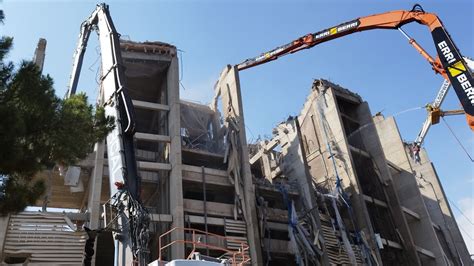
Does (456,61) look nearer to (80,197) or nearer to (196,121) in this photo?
(196,121)

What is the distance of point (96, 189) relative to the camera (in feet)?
75.9

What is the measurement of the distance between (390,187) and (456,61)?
17.7 m

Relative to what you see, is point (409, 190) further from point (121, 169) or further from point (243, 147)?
point (121, 169)

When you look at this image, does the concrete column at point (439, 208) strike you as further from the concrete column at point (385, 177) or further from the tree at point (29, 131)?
the tree at point (29, 131)

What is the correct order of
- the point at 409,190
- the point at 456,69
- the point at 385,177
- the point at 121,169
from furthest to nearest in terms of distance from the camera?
the point at 409,190, the point at 385,177, the point at 456,69, the point at 121,169

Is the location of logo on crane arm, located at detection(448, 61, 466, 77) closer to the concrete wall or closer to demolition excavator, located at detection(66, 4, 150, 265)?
demolition excavator, located at detection(66, 4, 150, 265)

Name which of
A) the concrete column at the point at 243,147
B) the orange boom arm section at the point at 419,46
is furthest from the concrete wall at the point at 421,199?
the concrete column at the point at 243,147

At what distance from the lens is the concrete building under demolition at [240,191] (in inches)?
900

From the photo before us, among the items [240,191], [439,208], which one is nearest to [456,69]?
[240,191]

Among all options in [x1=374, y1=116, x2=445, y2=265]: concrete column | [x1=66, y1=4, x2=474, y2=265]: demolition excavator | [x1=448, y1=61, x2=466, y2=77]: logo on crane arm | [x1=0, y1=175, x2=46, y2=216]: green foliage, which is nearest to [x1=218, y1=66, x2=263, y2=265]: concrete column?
[x1=66, y1=4, x2=474, y2=265]: demolition excavator

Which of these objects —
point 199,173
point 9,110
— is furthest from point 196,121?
point 9,110

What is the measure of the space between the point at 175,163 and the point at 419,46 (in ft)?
49.2

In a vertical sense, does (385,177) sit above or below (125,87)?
above

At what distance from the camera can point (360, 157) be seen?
122 feet
